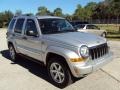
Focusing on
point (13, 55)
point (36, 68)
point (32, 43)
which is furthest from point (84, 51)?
point (13, 55)

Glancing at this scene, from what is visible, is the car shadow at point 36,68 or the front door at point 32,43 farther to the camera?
the car shadow at point 36,68

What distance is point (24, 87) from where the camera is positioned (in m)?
6.61

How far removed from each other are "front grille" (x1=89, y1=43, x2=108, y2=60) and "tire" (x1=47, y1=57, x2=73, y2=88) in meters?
0.78

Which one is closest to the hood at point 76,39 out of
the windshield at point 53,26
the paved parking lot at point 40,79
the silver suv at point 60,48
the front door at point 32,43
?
the silver suv at point 60,48

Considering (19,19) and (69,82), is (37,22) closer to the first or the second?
(19,19)

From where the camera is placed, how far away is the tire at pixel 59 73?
627cm

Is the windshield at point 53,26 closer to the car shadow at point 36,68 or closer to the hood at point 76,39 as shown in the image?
the hood at point 76,39

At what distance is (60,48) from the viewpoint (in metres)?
6.31

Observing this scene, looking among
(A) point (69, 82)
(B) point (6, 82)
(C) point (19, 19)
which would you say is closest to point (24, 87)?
(B) point (6, 82)

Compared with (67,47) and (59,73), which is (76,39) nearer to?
(67,47)

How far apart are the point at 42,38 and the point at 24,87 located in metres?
1.56

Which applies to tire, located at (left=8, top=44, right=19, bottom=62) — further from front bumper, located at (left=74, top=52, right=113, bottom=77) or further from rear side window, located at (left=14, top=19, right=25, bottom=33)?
front bumper, located at (left=74, top=52, right=113, bottom=77)

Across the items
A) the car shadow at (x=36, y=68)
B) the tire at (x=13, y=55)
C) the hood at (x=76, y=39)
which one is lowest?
the car shadow at (x=36, y=68)

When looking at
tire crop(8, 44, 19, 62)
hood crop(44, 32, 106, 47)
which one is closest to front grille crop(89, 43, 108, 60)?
hood crop(44, 32, 106, 47)
